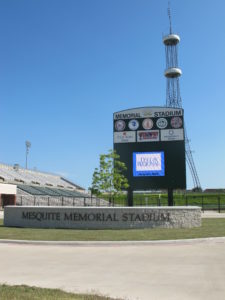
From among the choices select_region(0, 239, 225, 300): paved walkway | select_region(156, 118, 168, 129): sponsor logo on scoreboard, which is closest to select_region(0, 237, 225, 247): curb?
select_region(0, 239, 225, 300): paved walkway

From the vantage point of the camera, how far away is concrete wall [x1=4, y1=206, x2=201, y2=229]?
1786cm

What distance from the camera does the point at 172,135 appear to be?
2458 centimetres

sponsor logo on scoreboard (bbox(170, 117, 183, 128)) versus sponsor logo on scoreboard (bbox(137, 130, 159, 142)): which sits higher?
sponsor logo on scoreboard (bbox(170, 117, 183, 128))

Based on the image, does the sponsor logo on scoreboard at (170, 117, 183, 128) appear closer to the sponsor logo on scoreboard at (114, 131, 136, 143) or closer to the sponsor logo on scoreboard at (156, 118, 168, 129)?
the sponsor logo on scoreboard at (156, 118, 168, 129)

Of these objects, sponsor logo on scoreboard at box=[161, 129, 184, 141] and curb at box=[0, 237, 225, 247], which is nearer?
curb at box=[0, 237, 225, 247]

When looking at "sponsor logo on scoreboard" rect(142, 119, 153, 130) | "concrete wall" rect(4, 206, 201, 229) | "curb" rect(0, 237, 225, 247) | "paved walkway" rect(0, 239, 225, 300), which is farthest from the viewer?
"sponsor logo on scoreboard" rect(142, 119, 153, 130)

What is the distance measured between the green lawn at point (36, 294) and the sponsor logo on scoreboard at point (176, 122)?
1966cm

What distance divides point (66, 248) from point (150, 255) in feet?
10.2

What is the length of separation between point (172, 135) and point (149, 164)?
262 cm

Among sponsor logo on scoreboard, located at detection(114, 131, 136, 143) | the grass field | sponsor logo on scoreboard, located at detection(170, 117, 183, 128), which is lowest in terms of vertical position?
the grass field

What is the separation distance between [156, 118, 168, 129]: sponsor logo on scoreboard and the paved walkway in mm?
13402

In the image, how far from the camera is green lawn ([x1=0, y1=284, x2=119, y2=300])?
18.2 feet

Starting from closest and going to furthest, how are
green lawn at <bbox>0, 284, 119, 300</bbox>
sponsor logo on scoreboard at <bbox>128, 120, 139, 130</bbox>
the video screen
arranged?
green lawn at <bbox>0, 284, 119, 300</bbox> → the video screen → sponsor logo on scoreboard at <bbox>128, 120, 139, 130</bbox>

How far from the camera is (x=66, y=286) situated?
6680 millimetres
